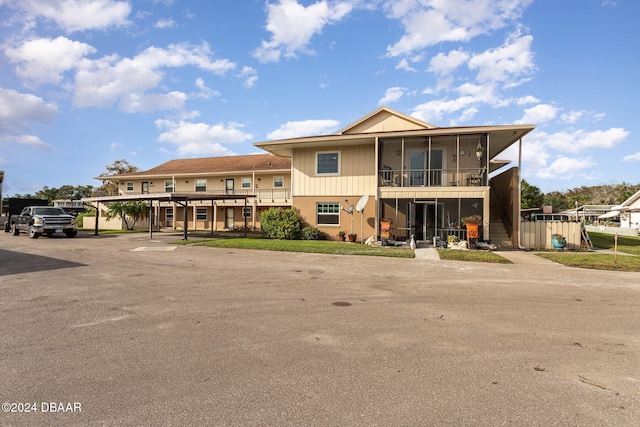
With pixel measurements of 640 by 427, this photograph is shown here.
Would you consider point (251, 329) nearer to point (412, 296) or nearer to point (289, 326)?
point (289, 326)

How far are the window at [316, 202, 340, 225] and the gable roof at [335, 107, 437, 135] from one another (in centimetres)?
434

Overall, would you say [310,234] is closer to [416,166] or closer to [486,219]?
[416,166]

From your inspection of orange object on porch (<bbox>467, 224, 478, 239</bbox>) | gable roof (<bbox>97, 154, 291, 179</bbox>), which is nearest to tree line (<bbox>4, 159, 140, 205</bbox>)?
gable roof (<bbox>97, 154, 291, 179</bbox>)

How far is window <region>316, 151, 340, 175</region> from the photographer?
20375 mm

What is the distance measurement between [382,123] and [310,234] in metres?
8.05

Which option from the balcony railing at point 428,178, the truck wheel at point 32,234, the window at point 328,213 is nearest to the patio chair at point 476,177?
the balcony railing at point 428,178

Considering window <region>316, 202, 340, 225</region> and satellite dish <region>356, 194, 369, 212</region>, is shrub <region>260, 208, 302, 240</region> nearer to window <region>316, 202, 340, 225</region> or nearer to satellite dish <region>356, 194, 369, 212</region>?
window <region>316, 202, 340, 225</region>

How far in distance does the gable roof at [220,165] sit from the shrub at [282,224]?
712 centimetres

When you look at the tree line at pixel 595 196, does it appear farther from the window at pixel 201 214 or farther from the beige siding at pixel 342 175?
the window at pixel 201 214

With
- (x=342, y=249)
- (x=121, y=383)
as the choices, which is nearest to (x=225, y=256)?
(x=342, y=249)

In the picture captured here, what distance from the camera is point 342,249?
1510cm

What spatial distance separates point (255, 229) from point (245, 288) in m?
20.4

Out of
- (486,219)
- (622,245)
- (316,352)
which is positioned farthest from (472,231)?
(316,352)

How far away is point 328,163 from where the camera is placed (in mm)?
20562
